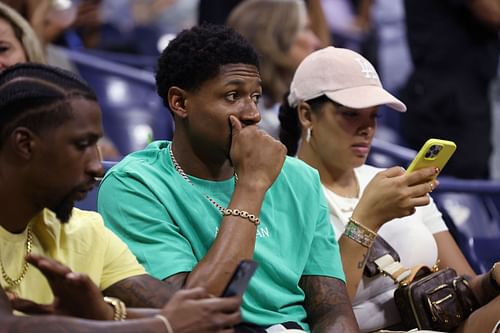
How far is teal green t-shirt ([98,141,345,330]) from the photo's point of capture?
120 inches

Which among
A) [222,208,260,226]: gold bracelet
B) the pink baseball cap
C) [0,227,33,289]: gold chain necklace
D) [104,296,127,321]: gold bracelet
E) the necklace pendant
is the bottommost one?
[104,296,127,321]: gold bracelet

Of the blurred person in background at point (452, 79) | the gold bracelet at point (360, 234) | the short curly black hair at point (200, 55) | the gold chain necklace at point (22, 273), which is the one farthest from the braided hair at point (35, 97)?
the blurred person in background at point (452, 79)

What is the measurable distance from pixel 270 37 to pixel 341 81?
1.85 m

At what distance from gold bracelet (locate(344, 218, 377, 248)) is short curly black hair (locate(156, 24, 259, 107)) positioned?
60 cm

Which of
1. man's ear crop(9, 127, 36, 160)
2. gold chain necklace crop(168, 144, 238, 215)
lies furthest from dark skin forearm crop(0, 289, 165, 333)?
gold chain necklace crop(168, 144, 238, 215)

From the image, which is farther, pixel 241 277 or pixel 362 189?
pixel 362 189

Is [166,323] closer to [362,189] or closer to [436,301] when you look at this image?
[436,301]

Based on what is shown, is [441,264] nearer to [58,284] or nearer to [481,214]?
[481,214]

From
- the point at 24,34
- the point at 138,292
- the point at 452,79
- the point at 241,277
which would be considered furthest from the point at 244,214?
the point at 452,79

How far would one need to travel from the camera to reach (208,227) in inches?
123

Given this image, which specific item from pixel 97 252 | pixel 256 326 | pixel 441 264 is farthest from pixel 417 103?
pixel 97 252

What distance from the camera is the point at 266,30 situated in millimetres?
5570

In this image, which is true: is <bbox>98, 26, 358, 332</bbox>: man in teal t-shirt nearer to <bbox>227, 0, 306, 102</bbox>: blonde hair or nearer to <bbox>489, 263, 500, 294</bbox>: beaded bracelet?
<bbox>489, 263, 500, 294</bbox>: beaded bracelet

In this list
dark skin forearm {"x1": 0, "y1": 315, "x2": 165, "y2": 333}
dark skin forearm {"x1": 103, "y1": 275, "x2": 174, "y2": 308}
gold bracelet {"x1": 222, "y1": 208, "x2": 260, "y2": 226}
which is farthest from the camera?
gold bracelet {"x1": 222, "y1": 208, "x2": 260, "y2": 226}
